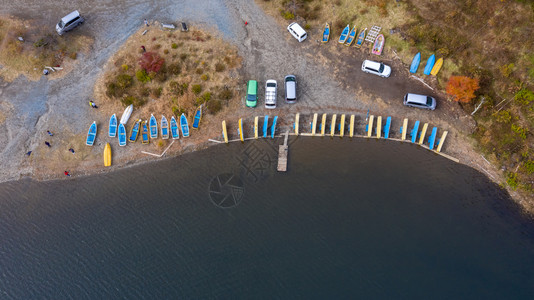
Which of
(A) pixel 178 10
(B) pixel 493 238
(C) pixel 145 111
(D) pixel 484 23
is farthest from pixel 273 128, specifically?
(D) pixel 484 23

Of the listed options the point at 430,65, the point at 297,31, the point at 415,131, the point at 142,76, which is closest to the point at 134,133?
the point at 142,76

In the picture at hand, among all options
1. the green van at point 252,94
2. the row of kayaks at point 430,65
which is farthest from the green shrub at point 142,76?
the row of kayaks at point 430,65

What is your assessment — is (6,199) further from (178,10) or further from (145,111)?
(178,10)

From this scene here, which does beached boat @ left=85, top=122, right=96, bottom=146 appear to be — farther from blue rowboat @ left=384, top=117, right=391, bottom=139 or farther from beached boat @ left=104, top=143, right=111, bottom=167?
blue rowboat @ left=384, top=117, right=391, bottom=139

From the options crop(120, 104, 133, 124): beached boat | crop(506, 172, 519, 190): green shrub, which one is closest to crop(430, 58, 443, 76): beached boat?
crop(506, 172, 519, 190): green shrub

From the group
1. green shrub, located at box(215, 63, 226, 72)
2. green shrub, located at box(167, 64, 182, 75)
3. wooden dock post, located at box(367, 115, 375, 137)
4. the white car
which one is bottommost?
wooden dock post, located at box(367, 115, 375, 137)

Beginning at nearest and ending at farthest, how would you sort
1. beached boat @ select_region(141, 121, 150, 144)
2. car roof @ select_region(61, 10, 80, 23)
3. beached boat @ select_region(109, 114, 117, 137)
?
beached boat @ select_region(141, 121, 150, 144)
beached boat @ select_region(109, 114, 117, 137)
car roof @ select_region(61, 10, 80, 23)

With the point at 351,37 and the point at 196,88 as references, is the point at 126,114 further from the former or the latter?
the point at 351,37
